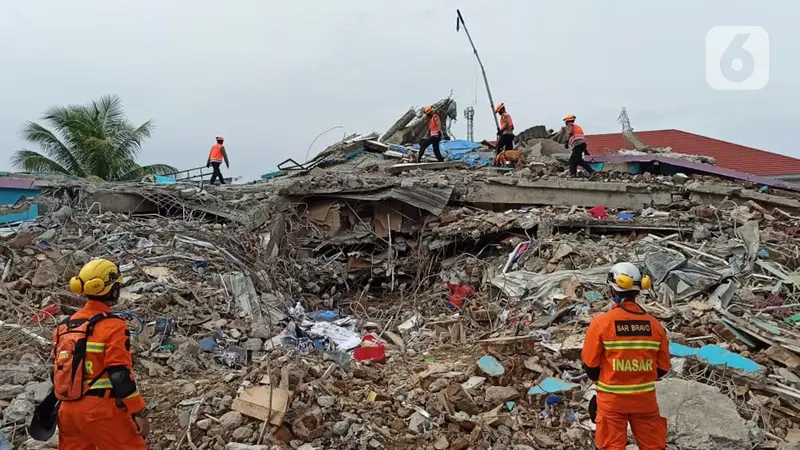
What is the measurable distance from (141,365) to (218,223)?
4637 millimetres

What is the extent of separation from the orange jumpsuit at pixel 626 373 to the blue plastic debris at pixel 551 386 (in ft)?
4.26

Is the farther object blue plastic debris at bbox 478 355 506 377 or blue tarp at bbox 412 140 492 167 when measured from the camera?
blue tarp at bbox 412 140 492 167

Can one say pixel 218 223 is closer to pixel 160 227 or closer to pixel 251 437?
pixel 160 227

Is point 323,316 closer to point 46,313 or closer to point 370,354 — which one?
point 370,354

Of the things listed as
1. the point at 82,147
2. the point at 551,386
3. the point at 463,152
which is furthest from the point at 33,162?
the point at 551,386

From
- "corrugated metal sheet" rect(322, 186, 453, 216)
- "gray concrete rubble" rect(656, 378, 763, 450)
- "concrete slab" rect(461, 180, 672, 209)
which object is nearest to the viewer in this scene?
"gray concrete rubble" rect(656, 378, 763, 450)

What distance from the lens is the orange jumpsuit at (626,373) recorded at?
309 cm

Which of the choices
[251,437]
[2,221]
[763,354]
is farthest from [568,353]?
[2,221]

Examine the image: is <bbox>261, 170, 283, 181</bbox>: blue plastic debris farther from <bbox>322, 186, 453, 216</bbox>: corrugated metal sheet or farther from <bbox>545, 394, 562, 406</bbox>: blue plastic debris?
<bbox>545, 394, 562, 406</bbox>: blue plastic debris

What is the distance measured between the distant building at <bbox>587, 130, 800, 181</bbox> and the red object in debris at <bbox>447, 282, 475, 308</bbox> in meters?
8.93

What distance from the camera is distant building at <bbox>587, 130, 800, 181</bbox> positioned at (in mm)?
15796

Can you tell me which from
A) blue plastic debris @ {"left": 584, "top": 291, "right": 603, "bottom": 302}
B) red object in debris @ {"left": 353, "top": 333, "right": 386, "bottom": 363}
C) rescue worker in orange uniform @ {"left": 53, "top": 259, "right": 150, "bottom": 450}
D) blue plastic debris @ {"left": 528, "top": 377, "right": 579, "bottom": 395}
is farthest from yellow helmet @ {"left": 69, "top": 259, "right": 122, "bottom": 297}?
blue plastic debris @ {"left": 584, "top": 291, "right": 603, "bottom": 302}

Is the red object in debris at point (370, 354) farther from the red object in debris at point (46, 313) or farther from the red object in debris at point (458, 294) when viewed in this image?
the red object in debris at point (46, 313)

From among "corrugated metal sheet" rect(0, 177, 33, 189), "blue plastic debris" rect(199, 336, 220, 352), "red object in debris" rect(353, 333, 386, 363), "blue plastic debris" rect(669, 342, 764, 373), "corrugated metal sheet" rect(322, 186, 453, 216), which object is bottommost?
"red object in debris" rect(353, 333, 386, 363)
